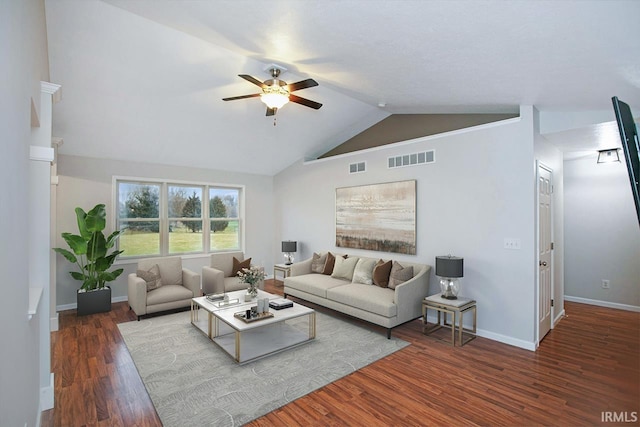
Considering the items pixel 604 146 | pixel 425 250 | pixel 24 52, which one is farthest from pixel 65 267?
pixel 604 146

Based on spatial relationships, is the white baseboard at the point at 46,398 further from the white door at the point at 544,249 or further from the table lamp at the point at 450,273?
the white door at the point at 544,249

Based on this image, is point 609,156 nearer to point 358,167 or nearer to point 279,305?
point 358,167

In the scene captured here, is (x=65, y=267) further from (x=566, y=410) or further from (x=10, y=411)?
(x=566, y=410)

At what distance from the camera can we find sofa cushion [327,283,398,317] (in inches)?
154

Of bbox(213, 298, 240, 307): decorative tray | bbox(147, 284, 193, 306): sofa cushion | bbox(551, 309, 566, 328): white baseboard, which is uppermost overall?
bbox(213, 298, 240, 307): decorative tray

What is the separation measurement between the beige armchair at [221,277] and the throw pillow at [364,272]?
1.53 meters

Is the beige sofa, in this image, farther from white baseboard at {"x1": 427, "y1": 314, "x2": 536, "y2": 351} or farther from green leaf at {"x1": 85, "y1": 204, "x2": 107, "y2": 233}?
green leaf at {"x1": 85, "y1": 204, "x2": 107, "y2": 233}

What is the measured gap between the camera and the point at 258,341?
12.4ft

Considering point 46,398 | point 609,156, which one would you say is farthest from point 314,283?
point 609,156

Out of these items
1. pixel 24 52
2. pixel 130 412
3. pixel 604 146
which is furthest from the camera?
pixel 604 146

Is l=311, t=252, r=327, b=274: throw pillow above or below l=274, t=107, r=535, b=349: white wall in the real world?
below

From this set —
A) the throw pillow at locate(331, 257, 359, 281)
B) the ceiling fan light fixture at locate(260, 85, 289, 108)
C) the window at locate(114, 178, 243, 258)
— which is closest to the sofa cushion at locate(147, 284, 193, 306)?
the window at locate(114, 178, 243, 258)

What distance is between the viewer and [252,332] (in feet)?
13.5

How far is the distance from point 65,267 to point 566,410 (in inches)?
265
